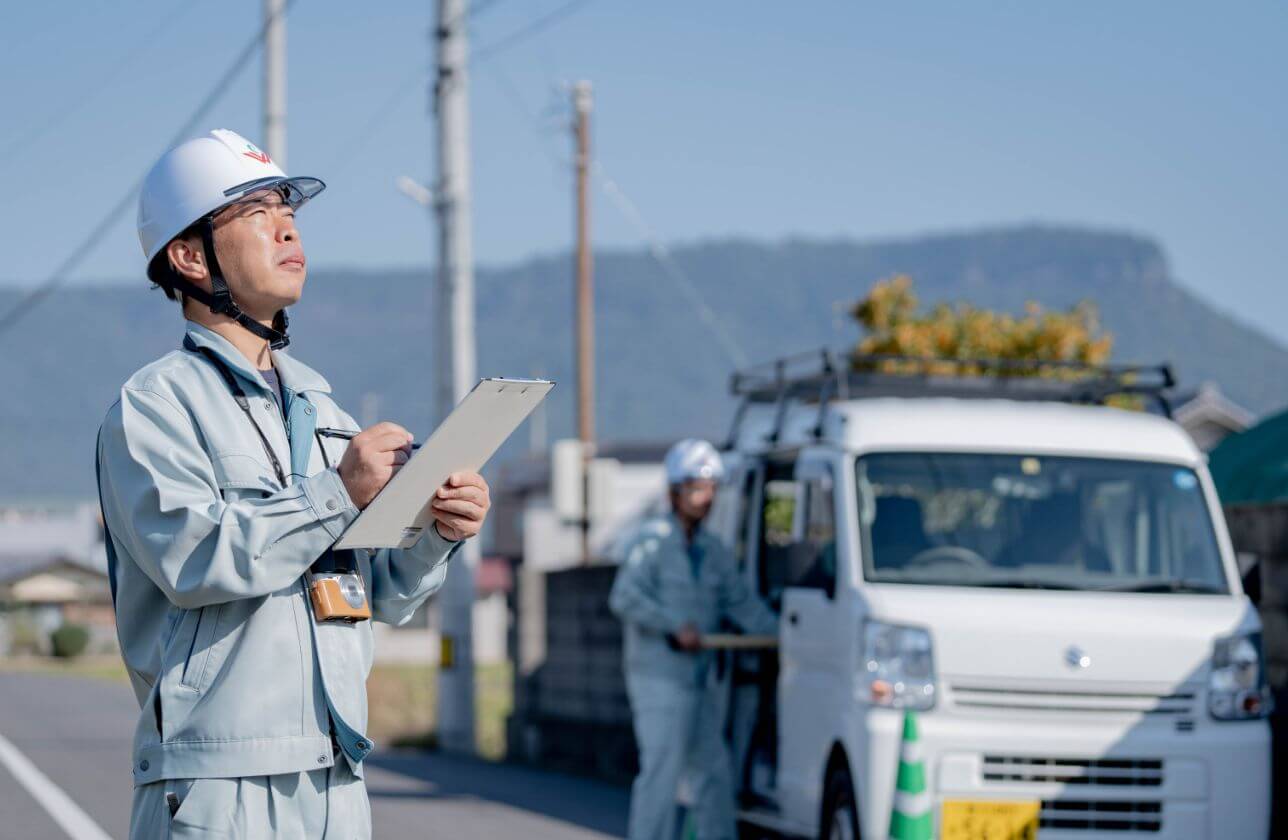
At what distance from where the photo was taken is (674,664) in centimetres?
1009

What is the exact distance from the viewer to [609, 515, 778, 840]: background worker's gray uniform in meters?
9.88

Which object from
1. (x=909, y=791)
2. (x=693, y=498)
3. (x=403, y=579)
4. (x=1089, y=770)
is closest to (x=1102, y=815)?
(x=1089, y=770)

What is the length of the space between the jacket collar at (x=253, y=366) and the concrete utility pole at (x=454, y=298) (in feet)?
51.3

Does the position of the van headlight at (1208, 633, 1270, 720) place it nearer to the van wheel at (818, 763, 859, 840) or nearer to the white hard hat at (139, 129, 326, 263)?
the van wheel at (818, 763, 859, 840)

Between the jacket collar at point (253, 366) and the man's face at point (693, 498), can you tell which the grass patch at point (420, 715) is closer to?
the man's face at point (693, 498)

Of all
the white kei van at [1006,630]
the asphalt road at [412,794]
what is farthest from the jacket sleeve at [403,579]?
the asphalt road at [412,794]

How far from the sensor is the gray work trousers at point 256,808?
358 centimetres

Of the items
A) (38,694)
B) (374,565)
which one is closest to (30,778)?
A: (374,565)

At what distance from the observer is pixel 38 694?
32.2m

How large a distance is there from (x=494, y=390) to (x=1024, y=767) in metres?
5.52

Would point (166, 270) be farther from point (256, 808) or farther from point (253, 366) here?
point (256, 808)

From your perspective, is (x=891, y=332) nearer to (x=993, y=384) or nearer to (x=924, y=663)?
(x=993, y=384)

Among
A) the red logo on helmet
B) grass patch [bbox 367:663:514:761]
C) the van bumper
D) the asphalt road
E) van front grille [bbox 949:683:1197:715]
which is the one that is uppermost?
the red logo on helmet

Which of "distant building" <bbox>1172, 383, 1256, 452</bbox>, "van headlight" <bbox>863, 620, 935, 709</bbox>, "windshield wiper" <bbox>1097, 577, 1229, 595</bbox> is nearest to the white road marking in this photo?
"van headlight" <bbox>863, 620, 935, 709</bbox>
